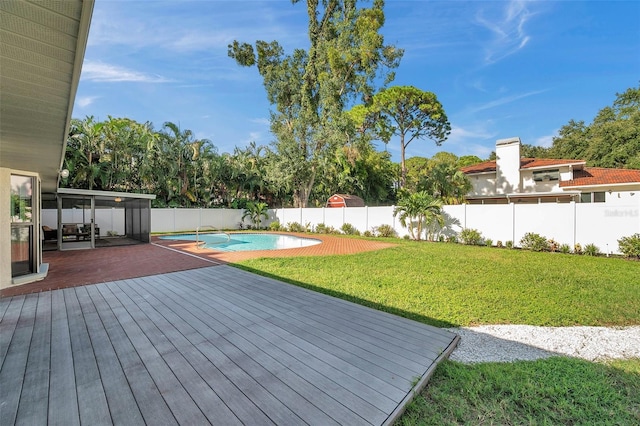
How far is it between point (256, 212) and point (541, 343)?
67.0ft

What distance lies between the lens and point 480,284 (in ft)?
19.2

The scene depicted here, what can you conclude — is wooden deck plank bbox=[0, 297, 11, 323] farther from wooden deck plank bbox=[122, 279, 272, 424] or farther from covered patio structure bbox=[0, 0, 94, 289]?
wooden deck plank bbox=[122, 279, 272, 424]

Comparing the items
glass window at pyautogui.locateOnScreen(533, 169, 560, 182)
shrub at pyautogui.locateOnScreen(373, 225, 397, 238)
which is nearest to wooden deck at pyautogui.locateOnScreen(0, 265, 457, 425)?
shrub at pyautogui.locateOnScreen(373, 225, 397, 238)

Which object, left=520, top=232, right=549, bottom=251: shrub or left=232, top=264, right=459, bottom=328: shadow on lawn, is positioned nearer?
left=232, top=264, right=459, bottom=328: shadow on lawn

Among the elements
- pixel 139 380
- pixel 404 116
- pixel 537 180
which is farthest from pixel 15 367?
pixel 537 180

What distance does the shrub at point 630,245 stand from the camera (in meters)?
8.45

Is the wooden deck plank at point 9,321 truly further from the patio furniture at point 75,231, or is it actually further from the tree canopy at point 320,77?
the tree canopy at point 320,77

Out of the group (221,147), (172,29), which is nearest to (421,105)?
(221,147)

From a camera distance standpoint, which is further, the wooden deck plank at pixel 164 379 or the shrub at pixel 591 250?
the shrub at pixel 591 250

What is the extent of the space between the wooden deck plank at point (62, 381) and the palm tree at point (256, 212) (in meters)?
18.4

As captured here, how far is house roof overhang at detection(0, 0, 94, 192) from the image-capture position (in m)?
1.75

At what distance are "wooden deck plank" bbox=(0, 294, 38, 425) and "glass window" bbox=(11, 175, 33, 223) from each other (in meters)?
3.26

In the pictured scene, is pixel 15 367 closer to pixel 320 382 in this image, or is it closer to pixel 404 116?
pixel 320 382

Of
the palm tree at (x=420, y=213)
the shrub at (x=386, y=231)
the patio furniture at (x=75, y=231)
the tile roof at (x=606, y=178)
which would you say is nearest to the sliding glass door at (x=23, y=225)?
the patio furniture at (x=75, y=231)
